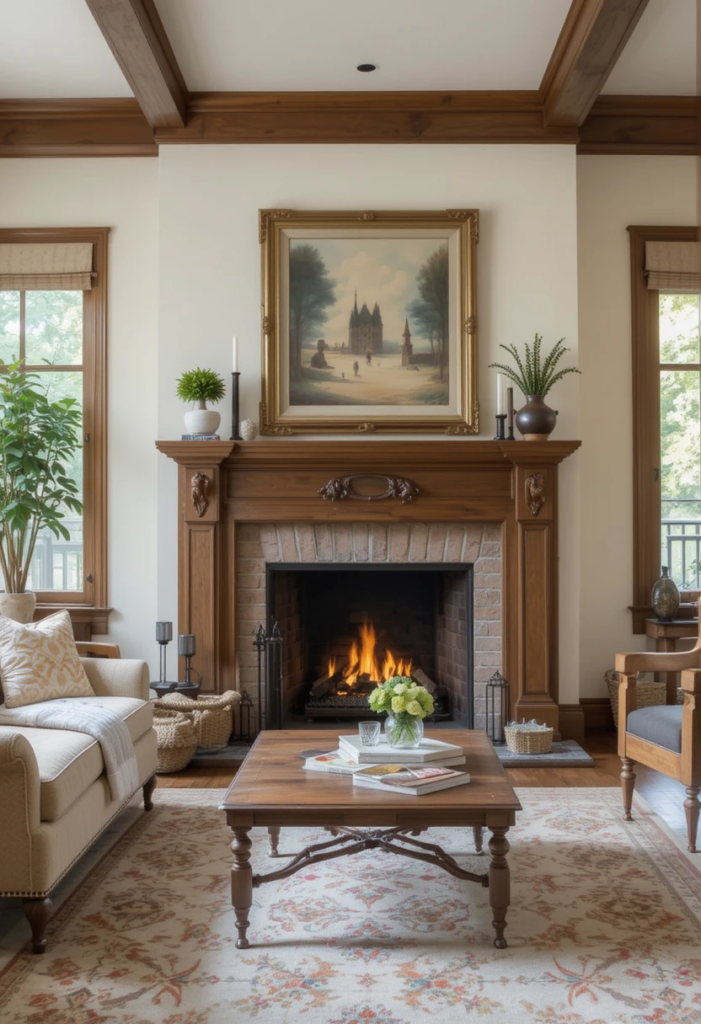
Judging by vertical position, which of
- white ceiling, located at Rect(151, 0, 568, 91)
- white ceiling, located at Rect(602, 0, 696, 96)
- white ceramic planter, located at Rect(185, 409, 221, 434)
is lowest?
white ceramic planter, located at Rect(185, 409, 221, 434)

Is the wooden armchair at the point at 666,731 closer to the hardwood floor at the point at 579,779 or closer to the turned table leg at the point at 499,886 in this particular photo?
the hardwood floor at the point at 579,779

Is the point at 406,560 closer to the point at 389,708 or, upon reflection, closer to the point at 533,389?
the point at 533,389

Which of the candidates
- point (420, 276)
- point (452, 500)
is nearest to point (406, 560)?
point (452, 500)

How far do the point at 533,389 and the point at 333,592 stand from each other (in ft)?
5.26

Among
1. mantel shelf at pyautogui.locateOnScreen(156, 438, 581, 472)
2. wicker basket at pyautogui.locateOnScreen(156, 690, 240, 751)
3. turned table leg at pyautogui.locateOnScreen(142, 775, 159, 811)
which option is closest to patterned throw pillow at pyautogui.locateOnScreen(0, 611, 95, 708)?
turned table leg at pyautogui.locateOnScreen(142, 775, 159, 811)

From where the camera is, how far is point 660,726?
3.46 metres

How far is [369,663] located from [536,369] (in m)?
1.85

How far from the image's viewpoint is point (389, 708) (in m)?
2.97

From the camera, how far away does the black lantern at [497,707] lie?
4754 mm

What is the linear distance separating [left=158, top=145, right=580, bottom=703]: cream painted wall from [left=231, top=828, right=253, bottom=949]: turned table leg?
2408mm

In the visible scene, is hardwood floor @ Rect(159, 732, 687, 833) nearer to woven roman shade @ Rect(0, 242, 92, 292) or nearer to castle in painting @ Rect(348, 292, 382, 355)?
castle in painting @ Rect(348, 292, 382, 355)

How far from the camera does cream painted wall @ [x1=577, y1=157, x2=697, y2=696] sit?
5.23 meters

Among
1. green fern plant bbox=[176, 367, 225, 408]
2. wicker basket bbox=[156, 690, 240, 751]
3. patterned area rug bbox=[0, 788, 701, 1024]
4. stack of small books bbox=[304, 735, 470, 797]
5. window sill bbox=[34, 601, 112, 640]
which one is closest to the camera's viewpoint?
patterned area rug bbox=[0, 788, 701, 1024]

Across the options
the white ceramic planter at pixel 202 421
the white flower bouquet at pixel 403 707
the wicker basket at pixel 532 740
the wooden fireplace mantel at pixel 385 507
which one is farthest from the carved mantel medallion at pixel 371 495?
the white flower bouquet at pixel 403 707
